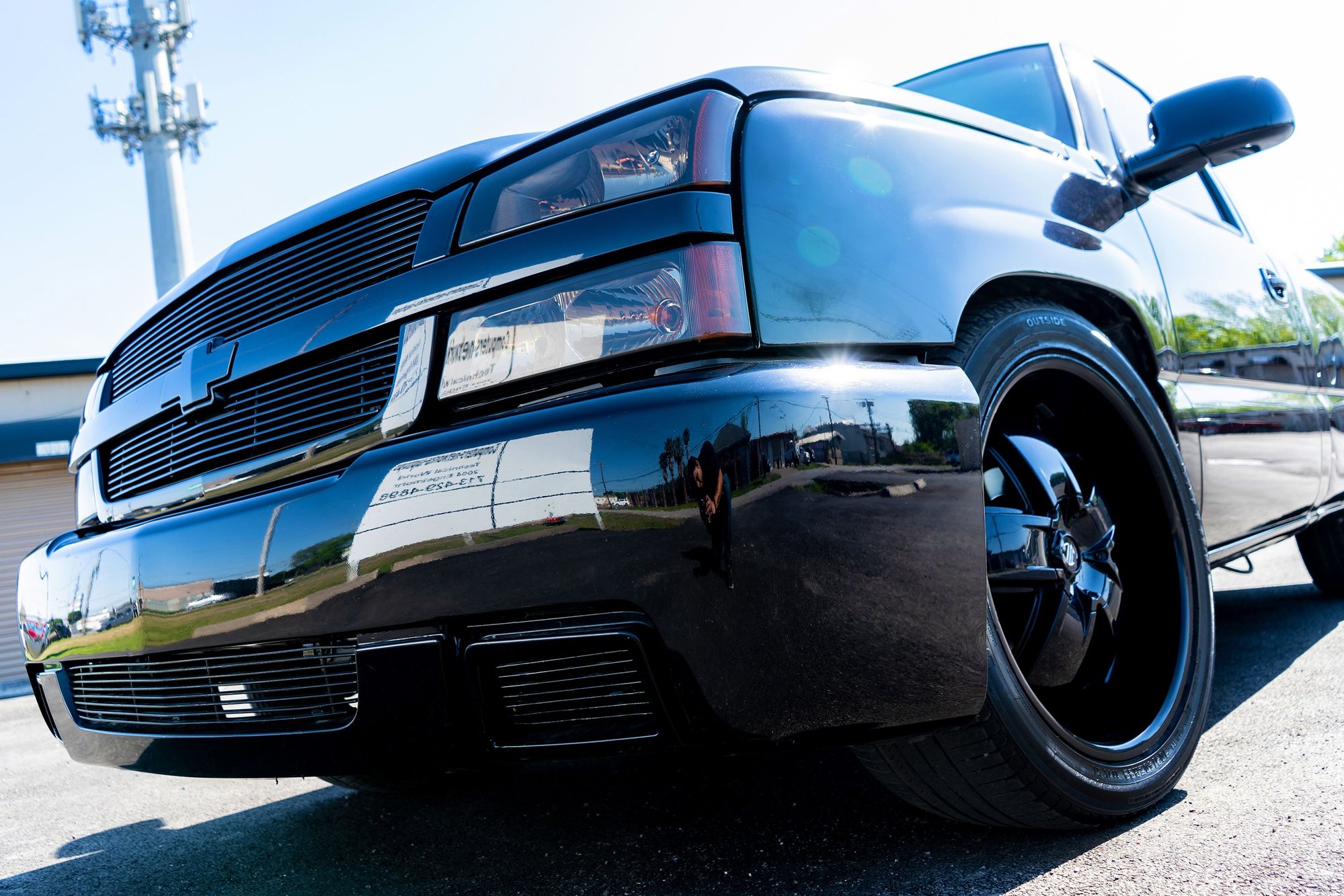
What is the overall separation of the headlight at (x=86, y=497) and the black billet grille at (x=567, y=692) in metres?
1.26

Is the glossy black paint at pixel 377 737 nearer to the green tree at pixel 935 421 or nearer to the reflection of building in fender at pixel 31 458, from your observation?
the green tree at pixel 935 421

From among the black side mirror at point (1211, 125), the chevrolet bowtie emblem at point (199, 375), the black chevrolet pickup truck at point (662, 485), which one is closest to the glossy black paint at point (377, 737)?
the black chevrolet pickup truck at point (662, 485)

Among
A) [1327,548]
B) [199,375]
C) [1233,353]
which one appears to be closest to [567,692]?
[199,375]

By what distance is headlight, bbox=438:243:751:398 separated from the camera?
4.09 feet

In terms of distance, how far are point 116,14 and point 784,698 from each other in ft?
105

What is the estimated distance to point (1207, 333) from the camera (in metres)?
2.46

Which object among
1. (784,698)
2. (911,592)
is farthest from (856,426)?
(784,698)

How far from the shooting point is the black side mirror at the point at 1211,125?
2.24 metres

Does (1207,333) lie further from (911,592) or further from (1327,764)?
(911,592)

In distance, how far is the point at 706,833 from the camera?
1.80m

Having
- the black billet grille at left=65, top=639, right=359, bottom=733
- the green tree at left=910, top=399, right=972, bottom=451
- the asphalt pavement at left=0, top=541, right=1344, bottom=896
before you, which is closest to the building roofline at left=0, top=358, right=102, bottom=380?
the asphalt pavement at left=0, top=541, right=1344, bottom=896

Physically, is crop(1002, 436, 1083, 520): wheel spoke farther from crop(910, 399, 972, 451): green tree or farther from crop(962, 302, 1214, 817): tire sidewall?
crop(910, 399, 972, 451): green tree

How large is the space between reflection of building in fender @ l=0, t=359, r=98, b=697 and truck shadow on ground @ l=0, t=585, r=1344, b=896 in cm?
1165

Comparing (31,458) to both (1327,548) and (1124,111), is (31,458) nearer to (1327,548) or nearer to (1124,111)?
(1124,111)
